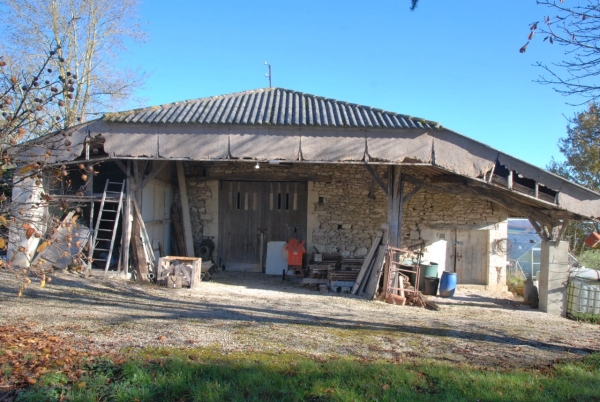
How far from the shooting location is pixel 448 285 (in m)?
11.6

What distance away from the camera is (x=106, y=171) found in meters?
11.9

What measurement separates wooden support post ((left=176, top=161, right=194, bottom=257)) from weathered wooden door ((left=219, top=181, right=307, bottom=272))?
37.1 inches

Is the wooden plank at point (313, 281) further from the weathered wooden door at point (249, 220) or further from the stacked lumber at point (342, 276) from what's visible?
the weathered wooden door at point (249, 220)

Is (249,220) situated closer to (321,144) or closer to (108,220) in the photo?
(108,220)

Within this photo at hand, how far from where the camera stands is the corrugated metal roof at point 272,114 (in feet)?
32.3

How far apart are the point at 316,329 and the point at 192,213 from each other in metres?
7.60

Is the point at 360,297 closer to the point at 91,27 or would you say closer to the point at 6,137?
the point at 6,137

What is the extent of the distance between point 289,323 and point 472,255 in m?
8.08

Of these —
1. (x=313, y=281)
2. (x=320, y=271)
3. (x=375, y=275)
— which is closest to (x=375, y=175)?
(x=375, y=275)

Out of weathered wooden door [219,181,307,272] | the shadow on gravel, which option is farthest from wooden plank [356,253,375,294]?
weathered wooden door [219,181,307,272]

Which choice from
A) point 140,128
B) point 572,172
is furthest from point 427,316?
point 572,172

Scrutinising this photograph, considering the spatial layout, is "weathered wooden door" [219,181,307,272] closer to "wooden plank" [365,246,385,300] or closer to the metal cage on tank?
"wooden plank" [365,246,385,300]

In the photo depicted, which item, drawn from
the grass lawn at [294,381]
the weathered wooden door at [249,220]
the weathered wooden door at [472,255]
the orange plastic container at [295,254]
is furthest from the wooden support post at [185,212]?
the weathered wooden door at [472,255]

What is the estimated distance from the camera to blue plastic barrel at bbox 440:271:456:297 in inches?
456
